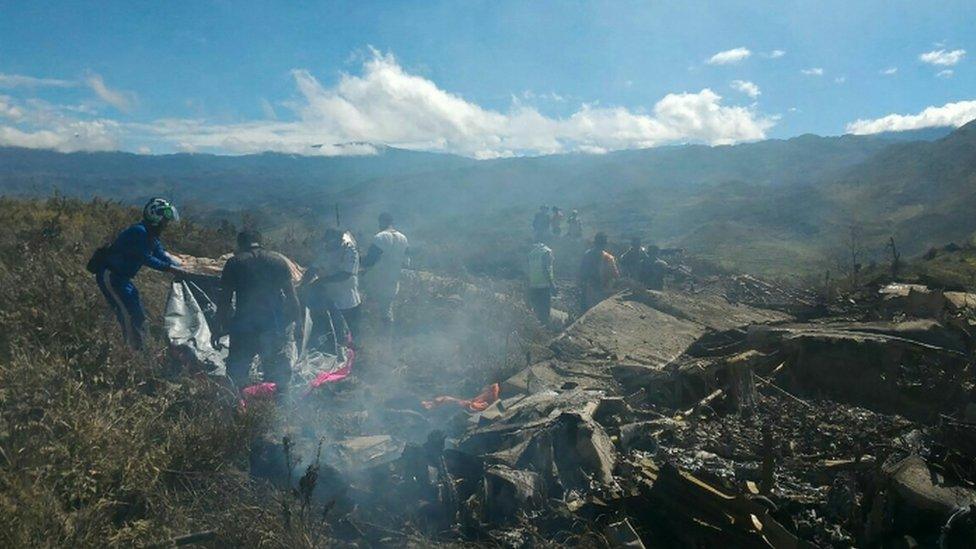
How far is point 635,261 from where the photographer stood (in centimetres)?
1344

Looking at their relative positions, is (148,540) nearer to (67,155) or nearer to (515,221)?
(515,221)

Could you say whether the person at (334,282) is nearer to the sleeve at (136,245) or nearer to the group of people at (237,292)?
the group of people at (237,292)

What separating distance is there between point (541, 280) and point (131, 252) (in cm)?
577

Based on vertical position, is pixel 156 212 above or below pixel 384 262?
above

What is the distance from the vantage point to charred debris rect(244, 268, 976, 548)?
10.1ft

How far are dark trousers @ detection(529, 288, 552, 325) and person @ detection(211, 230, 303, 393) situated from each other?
4767 mm

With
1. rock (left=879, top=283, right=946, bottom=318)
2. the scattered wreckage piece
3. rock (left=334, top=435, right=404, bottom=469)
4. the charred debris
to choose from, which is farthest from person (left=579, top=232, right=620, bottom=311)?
rock (left=334, top=435, right=404, bottom=469)

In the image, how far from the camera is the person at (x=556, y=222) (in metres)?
17.0

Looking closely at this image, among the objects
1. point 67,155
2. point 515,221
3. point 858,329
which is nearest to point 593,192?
point 515,221

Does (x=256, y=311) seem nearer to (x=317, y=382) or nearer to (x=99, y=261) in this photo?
(x=317, y=382)

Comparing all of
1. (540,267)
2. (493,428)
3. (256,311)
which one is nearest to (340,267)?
(256,311)

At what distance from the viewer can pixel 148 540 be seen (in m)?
2.95

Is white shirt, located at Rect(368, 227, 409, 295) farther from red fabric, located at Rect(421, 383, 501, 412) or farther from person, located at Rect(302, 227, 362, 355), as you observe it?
red fabric, located at Rect(421, 383, 501, 412)

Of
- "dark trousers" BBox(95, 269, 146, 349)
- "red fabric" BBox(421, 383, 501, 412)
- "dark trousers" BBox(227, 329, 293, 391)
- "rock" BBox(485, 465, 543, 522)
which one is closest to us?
"rock" BBox(485, 465, 543, 522)
